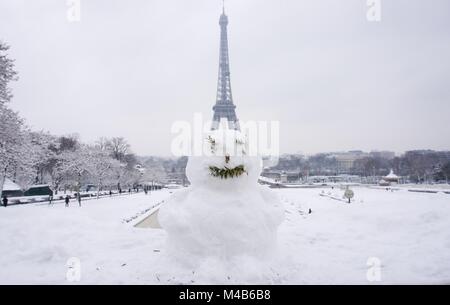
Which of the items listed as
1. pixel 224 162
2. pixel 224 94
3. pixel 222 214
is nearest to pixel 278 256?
pixel 222 214

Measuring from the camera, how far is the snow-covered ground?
6.39m

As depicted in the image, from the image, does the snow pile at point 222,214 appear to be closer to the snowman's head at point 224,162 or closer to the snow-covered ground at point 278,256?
the snowman's head at point 224,162

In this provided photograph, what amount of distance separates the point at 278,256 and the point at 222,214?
72.3 inches

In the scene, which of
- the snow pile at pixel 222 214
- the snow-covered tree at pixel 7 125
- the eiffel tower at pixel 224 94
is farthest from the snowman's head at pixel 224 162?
the eiffel tower at pixel 224 94

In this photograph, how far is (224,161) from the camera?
22.5ft

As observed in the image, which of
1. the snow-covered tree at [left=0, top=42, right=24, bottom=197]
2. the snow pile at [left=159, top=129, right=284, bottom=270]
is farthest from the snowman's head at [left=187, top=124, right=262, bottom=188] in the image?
the snow-covered tree at [left=0, top=42, right=24, bottom=197]

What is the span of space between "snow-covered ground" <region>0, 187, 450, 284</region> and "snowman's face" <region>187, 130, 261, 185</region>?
1.98m

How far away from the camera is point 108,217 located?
17.5 metres

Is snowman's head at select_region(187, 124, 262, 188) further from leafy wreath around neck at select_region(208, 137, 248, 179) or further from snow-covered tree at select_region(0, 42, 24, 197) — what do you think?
snow-covered tree at select_region(0, 42, 24, 197)

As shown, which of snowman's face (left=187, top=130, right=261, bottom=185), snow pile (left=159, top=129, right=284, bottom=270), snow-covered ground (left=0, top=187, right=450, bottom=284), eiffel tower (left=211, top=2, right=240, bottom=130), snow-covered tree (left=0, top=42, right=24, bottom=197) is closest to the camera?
snow-covered ground (left=0, top=187, right=450, bottom=284)

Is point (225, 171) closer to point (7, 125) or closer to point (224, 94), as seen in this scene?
point (7, 125)

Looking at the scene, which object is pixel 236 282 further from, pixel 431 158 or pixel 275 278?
pixel 431 158
